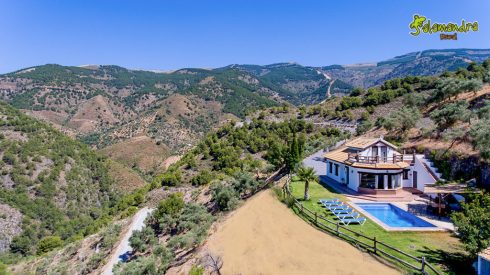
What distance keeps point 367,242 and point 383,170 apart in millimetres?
9382

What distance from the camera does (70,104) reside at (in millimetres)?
135000

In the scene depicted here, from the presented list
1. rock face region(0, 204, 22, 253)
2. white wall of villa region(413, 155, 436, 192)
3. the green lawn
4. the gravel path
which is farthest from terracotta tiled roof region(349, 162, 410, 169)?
rock face region(0, 204, 22, 253)

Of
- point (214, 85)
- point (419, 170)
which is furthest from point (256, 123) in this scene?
point (214, 85)

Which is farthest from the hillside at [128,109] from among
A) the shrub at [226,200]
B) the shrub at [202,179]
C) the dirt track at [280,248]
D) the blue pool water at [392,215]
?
the dirt track at [280,248]

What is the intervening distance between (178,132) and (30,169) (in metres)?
54.1

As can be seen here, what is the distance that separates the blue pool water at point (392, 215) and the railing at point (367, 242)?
3.15 metres

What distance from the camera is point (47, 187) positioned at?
164ft

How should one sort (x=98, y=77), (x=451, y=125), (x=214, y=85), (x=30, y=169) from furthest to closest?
(x=98, y=77), (x=214, y=85), (x=30, y=169), (x=451, y=125)

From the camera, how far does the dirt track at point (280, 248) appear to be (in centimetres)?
1370

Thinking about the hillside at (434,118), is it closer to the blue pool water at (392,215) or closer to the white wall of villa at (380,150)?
the white wall of villa at (380,150)

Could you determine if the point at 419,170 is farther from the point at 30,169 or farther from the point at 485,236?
the point at 30,169

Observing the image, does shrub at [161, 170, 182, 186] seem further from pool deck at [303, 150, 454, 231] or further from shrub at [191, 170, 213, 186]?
pool deck at [303, 150, 454, 231]

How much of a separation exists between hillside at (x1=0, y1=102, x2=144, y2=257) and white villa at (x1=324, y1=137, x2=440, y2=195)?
1138 inches

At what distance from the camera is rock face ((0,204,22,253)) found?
3991 centimetres
